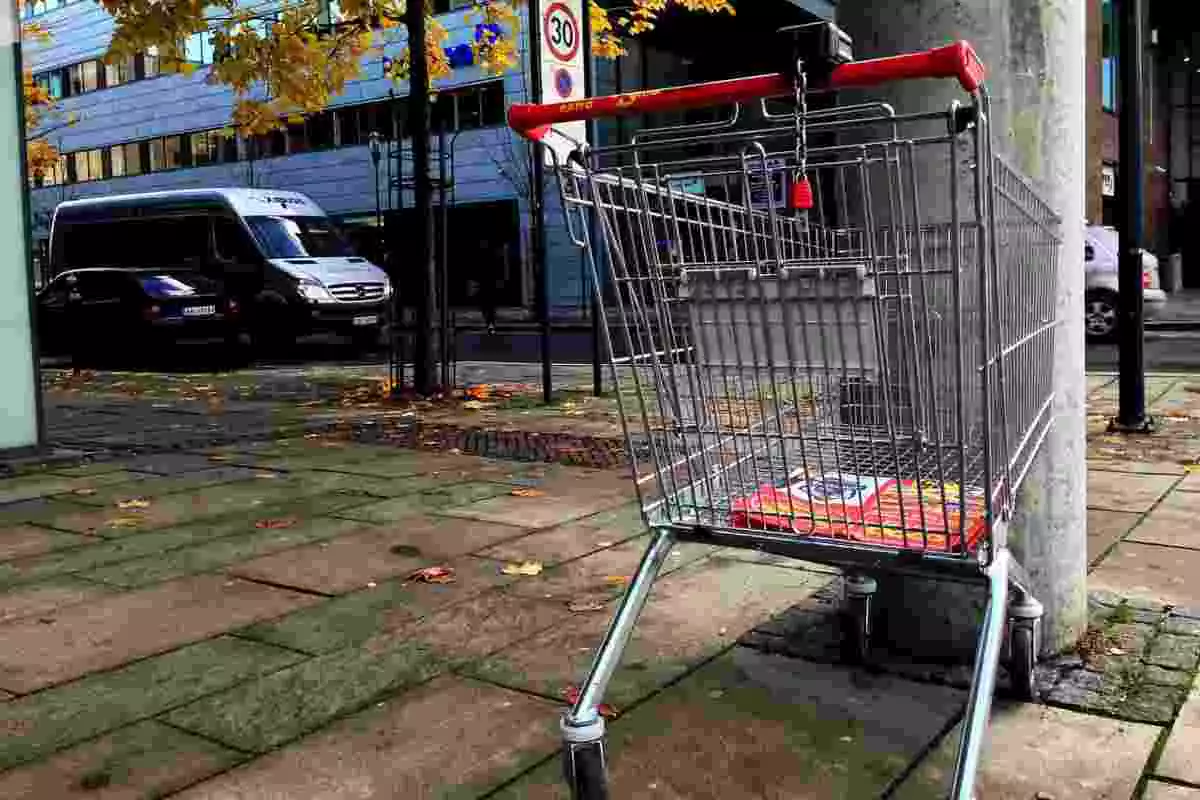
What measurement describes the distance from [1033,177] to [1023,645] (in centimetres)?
130

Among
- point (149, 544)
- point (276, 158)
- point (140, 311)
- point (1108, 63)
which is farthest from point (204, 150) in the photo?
point (149, 544)

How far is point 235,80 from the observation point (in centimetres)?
1128

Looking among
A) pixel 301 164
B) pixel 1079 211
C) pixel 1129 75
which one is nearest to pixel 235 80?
pixel 1129 75

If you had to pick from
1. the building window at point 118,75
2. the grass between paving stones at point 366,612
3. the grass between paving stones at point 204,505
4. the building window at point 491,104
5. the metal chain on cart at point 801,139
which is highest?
the building window at point 118,75

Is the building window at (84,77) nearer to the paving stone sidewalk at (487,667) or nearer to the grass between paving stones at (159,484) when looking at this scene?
the grass between paving stones at (159,484)

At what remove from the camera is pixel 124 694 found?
325cm

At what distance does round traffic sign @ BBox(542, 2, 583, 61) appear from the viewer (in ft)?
26.3

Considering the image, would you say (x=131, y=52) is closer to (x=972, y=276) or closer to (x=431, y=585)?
(x=431, y=585)

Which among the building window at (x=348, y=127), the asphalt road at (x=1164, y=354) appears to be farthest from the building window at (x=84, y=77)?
the asphalt road at (x=1164, y=354)

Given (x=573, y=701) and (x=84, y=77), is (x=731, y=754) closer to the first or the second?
(x=573, y=701)

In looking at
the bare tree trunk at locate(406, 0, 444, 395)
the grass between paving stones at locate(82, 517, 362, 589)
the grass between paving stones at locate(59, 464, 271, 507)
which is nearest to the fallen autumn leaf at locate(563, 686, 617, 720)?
the grass between paving stones at locate(82, 517, 362, 589)

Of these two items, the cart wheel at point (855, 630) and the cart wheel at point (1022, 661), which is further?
the cart wheel at point (855, 630)

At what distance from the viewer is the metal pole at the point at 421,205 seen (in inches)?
413

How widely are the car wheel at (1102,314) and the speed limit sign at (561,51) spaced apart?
9.63 metres
